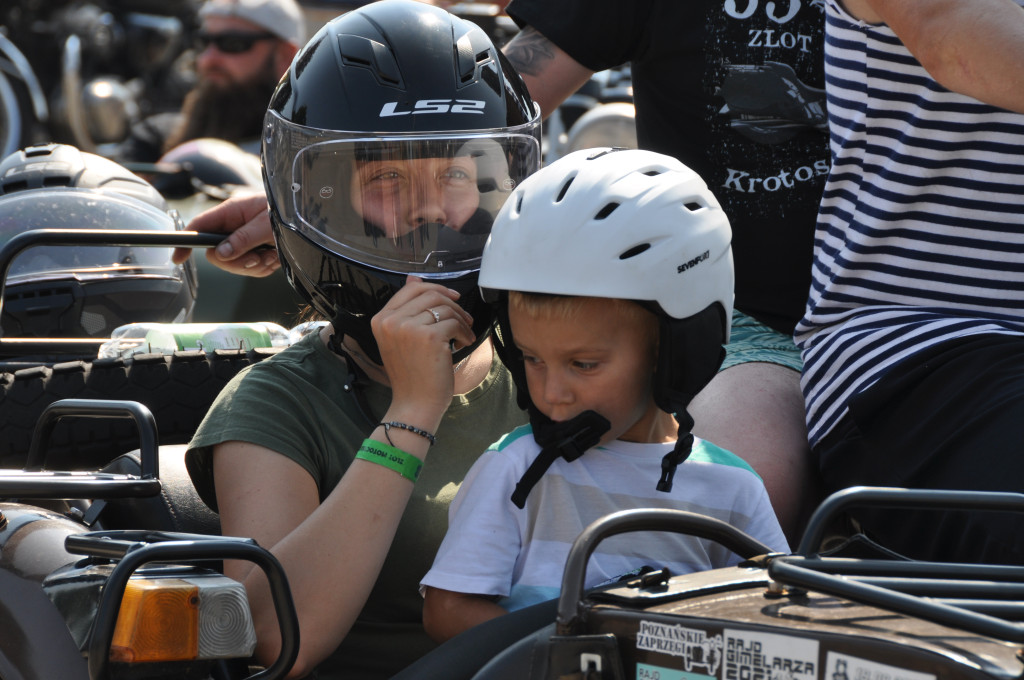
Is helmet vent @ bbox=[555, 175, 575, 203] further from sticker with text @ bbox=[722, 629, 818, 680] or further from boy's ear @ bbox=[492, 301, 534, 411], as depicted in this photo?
sticker with text @ bbox=[722, 629, 818, 680]

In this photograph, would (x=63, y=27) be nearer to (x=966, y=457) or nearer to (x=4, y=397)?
(x=4, y=397)

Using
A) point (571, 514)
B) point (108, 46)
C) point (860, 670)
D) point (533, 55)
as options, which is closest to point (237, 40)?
point (533, 55)

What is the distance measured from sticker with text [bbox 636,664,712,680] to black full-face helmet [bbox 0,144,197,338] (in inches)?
121

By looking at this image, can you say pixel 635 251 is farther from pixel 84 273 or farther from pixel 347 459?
pixel 84 273

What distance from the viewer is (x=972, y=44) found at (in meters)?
1.77

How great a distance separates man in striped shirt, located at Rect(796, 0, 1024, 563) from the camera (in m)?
1.83

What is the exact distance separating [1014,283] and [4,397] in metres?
2.02

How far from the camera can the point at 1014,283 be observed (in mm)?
2086

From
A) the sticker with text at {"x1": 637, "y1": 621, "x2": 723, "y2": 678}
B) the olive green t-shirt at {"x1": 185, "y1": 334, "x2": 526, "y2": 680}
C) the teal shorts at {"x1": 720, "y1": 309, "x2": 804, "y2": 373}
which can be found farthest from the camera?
the teal shorts at {"x1": 720, "y1": 309, "x2": 804, "y2": 373}

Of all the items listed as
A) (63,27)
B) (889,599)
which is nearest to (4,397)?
(889,599)

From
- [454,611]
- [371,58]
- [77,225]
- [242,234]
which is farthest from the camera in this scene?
[77,225]

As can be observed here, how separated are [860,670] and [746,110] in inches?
75.2

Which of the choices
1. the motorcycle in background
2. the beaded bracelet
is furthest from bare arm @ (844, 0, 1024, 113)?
the motorcycle in background

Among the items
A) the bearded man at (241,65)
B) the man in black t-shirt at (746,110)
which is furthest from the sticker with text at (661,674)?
the bearded man at (241,65)
